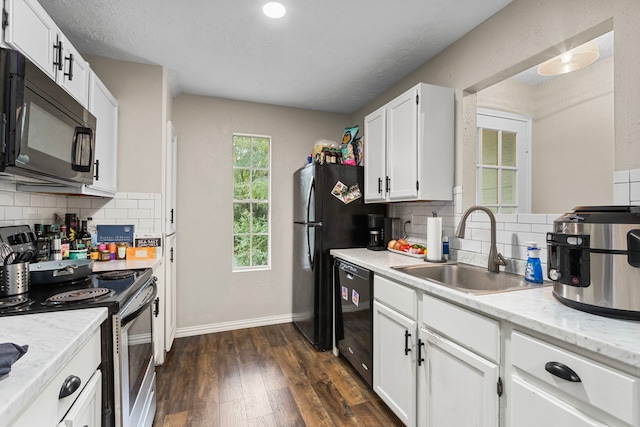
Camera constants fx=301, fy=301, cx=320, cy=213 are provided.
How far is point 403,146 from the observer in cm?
227

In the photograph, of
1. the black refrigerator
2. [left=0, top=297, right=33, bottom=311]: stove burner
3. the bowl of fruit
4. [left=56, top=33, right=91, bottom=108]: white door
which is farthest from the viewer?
the black refrigerator

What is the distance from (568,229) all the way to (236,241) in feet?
9.57

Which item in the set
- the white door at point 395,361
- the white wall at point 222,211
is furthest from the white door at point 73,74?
the white door at point 395,361

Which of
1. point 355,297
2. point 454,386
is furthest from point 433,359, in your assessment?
point 355,297

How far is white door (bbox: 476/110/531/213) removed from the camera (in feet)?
8.21

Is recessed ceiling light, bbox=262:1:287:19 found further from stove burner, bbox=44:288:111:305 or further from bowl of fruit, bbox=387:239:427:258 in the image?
bowl of fruit, bbox=387:239:427:258

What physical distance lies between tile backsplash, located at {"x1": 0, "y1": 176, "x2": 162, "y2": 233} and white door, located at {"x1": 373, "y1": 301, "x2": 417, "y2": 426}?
72.6 inches

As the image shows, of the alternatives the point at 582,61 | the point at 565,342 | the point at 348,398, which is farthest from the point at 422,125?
the point at 348,398

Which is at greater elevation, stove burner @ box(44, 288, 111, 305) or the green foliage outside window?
the green foliage outside window

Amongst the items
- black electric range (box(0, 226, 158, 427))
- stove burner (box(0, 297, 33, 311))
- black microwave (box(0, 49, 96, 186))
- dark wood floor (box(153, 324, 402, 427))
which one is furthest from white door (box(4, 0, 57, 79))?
dark wood floor (box(153, 324, 402, 427))

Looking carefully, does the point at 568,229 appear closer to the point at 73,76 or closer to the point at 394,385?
the point at 394,385

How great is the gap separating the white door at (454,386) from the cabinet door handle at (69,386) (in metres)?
1.40

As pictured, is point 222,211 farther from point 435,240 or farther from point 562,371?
point 562,371

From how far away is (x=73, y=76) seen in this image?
5.41 ft
